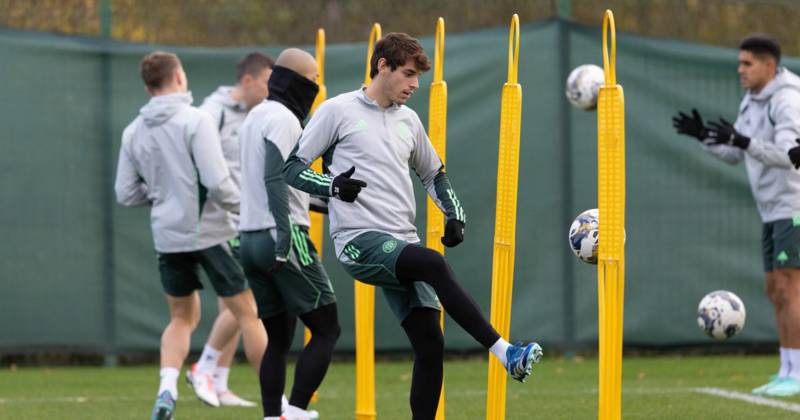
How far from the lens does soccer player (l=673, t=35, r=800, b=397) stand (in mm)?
8227

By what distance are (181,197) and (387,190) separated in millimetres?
1996

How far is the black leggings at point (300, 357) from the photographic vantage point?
6172 millimetres

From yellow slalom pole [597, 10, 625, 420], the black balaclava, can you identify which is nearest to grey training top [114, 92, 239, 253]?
the black balaclava

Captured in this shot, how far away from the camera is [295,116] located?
21.0 feet

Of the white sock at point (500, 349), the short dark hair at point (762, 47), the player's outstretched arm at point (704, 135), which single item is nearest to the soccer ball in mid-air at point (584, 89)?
the player's outstretched arm at point (704, 135)

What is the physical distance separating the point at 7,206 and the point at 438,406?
566cm

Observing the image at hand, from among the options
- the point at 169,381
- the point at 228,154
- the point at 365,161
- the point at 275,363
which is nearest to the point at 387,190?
the point at 365,161

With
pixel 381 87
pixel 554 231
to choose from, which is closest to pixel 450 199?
pixel 381 87

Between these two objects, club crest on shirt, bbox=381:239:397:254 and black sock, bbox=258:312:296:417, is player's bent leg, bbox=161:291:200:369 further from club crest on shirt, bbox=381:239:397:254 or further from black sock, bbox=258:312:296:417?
club crest on shirt, bbox=381:239:397:254

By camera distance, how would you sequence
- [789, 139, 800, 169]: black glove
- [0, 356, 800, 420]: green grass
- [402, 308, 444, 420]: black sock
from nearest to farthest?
[402, 308, 444, 420]: black sock
[0, 356, 800, 420]: green grass
[789, 139, 800, 169]: black glove

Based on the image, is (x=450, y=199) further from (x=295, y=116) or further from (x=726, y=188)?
(x=726, y=188)

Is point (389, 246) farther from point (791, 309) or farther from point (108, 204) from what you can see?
point (108, 204)

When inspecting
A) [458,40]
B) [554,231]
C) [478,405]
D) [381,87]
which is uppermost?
[458,40]

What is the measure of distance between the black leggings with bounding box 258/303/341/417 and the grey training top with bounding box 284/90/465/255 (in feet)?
2.72
